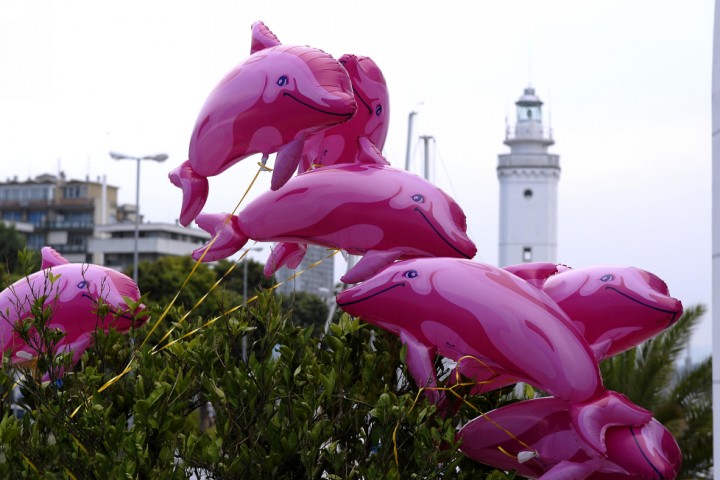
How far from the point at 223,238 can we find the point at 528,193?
2511 inches

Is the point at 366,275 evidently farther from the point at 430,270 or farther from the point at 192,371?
the point at 192,371

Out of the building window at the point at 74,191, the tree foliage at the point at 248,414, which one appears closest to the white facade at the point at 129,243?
the building window at the point at 74,191

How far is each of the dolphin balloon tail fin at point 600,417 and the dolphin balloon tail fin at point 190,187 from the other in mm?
2256

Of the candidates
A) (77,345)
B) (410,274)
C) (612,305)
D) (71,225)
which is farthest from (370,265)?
(71,225)

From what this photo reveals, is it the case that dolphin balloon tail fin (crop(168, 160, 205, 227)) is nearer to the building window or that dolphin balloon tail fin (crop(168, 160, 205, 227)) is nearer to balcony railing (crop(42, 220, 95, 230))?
balcony railing (crop(42, 220, 95, 230))

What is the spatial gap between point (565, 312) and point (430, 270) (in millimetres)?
753

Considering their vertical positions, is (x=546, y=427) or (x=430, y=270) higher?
(x=430, y=270)

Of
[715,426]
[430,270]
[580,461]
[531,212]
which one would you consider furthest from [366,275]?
[531,212]

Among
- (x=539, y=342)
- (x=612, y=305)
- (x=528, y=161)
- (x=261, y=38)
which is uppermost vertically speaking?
(x=528, y=161)

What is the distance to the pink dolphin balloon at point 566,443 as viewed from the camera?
5703mm

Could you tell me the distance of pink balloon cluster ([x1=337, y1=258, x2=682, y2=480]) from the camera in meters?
5.72

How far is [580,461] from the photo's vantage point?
5.81 meters

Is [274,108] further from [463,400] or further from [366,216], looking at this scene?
[463,400]

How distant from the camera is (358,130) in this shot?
677cm
